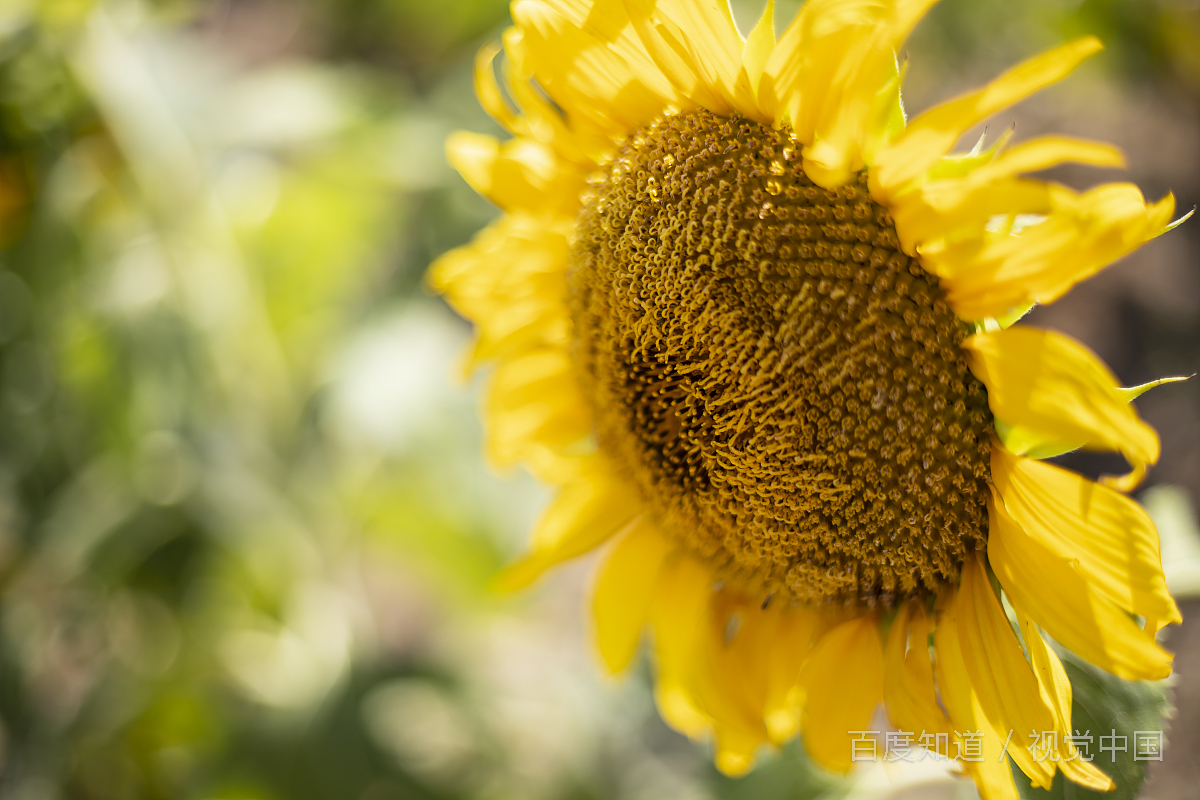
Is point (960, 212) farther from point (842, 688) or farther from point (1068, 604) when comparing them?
point (842, 688)

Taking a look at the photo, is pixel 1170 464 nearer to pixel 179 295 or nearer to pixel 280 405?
A: pixel 280 405

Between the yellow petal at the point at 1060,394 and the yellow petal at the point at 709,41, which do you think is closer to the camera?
the yellow petal at the point at 1060,394

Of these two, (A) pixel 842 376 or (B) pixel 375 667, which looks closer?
(A) pixel 842 376

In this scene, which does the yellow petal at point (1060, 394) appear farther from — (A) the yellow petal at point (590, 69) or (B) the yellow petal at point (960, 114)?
(A) the yellow petal at point (590, 69)

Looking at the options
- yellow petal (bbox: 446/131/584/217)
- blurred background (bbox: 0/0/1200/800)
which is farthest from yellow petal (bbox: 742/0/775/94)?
blurred background (bbox: 0/0/1200/800)

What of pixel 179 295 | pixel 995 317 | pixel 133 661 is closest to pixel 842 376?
pixel 995 317

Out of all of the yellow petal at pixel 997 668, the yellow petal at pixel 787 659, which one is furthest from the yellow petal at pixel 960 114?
the yellow petal at pixel 787 659
